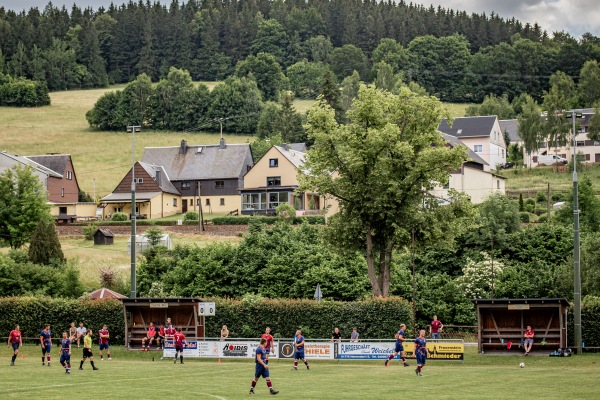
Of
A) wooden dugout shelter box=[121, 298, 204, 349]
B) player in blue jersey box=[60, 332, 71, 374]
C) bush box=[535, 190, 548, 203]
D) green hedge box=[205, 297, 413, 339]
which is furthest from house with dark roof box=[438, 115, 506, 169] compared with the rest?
player in blue jersey box=[60, 332, 71, 374]

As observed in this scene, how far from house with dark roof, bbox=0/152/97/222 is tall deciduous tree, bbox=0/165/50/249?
22123 millimetres

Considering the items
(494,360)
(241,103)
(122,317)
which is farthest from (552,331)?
(241,103)

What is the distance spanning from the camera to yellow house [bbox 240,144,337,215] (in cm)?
10806

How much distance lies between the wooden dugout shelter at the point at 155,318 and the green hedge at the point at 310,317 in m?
1.73

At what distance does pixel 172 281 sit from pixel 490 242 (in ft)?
73.6

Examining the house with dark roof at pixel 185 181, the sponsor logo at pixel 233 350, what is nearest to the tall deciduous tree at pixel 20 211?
the house with dark roof at pixel 185 181

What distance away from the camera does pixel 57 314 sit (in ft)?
173

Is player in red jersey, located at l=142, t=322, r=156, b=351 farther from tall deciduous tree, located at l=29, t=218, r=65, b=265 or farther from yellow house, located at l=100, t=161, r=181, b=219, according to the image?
yellow house, located at l=100, t=161, r=181, b=219

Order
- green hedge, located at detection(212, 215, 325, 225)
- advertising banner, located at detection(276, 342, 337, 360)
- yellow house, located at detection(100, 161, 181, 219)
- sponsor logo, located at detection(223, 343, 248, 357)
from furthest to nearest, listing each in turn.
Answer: yellow house, located at detection(100, 161, 181, 219)
green hedge, located at detection(212, 215, 325, 225)
sponsor logo, located at detection(223, 343, 248, 357)
advertising banner, located at detection(276, 342, 337, 360)

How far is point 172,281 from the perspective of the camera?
61.4 m

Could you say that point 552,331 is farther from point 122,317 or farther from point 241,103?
point 241,103

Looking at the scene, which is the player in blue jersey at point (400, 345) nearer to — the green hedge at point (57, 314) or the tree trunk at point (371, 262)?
the tree trunk at point (371, 262)

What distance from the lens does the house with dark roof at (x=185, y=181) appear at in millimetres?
113000

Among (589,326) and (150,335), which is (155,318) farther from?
(589,326)
